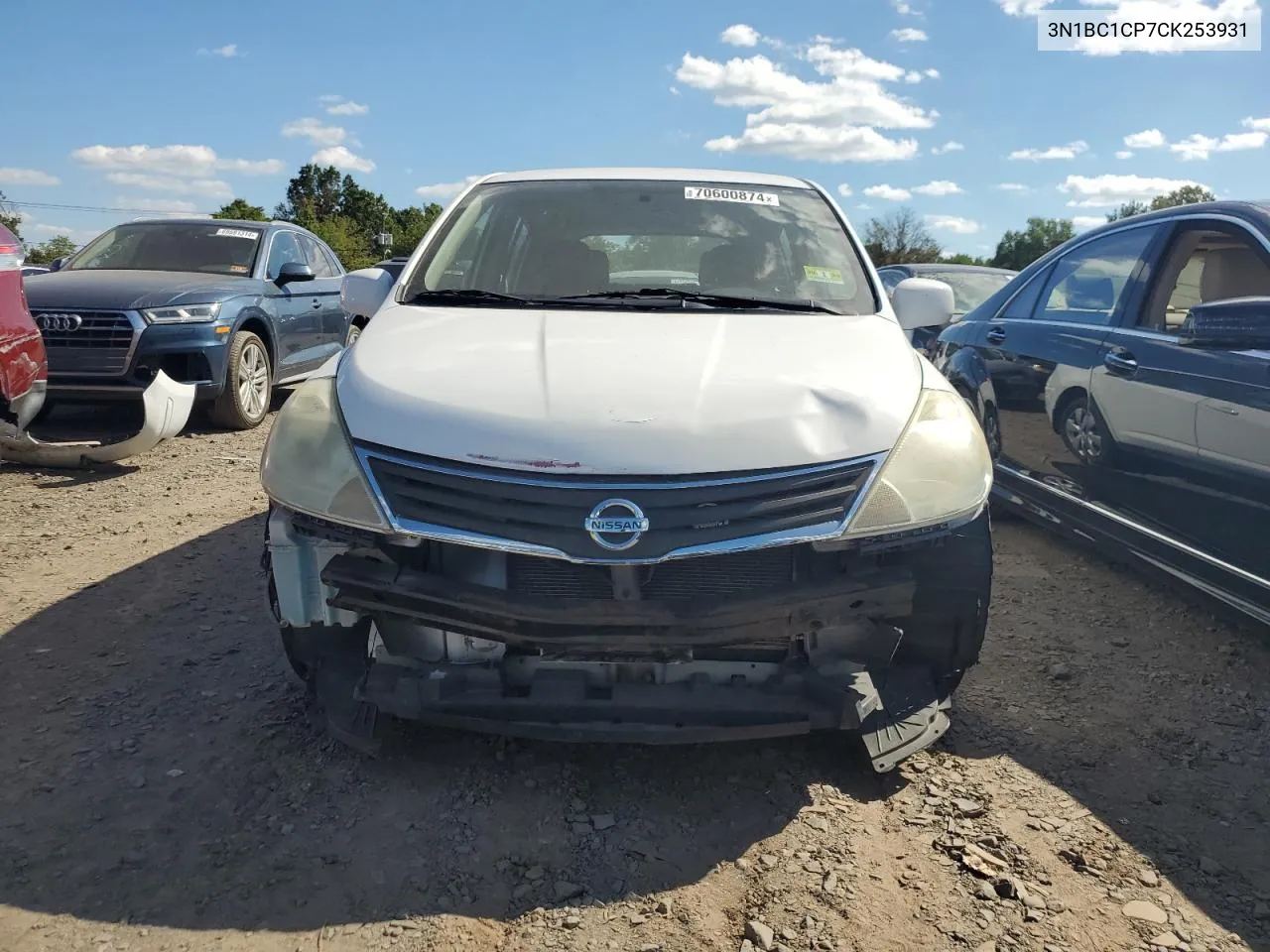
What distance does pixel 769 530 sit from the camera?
7.82ft

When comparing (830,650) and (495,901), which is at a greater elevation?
(830,650)

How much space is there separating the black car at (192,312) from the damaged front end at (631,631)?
5.25 meters

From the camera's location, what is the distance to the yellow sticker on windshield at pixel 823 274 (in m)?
3.61

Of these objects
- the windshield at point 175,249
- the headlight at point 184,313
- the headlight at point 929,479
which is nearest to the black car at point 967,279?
the windshield at point 175,249

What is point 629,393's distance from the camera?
8.42 ft

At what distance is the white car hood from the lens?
2.41m

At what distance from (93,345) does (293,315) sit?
1.96 m

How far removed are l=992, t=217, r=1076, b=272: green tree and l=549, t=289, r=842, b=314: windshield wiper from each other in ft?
276

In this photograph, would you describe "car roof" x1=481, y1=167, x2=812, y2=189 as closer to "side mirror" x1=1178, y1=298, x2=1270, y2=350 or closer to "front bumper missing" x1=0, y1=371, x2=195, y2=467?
"side mirror" x1=1178, y1=298, x2=1270, y2=350

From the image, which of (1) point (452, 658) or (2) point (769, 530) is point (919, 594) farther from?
(1) point (452, 658)

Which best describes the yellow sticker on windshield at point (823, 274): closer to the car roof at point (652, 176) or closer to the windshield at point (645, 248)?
the windshield at point (645, 248)

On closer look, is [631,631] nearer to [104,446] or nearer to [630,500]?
[630,500]

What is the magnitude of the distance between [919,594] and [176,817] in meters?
1.98

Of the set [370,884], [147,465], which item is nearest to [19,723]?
[370,884]
